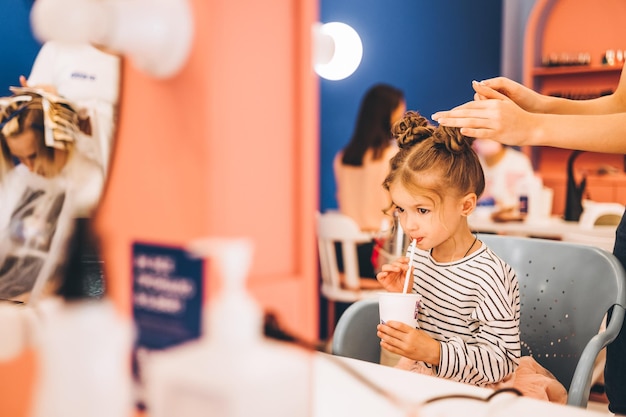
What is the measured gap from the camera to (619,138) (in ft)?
3.37

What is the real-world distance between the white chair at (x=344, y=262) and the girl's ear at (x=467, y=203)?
180 cm

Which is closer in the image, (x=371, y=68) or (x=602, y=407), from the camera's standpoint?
(x=602, y=407)

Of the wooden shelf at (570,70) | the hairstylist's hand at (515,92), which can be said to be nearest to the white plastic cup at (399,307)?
the hairstylist's hand at (515,92)

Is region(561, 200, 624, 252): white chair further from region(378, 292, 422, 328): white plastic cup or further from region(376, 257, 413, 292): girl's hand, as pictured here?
region(378, 292, 422, 328): white plastic cup

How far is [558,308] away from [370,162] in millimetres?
1966

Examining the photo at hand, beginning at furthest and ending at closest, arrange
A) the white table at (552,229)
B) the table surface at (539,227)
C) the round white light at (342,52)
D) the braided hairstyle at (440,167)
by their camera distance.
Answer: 1. the round white light at (342,52)
2. the table surface at (539,227)
3. the white table at (552,229)
4. the braided hairstyle at (440,167)

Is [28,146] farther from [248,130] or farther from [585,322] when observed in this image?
[585,322]

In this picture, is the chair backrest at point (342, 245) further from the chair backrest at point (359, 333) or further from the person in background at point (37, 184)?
the person in background at point (37, 184)

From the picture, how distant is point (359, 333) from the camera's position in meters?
1.30

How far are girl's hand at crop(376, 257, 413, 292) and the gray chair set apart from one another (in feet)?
0.17

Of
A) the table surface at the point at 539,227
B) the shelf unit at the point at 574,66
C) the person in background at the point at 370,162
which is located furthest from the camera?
the shelf unit at the point at 574,66

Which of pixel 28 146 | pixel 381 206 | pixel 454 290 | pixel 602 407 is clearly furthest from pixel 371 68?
pixel 28 146

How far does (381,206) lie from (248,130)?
2.89m

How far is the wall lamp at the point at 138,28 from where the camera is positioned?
0.41 meters
